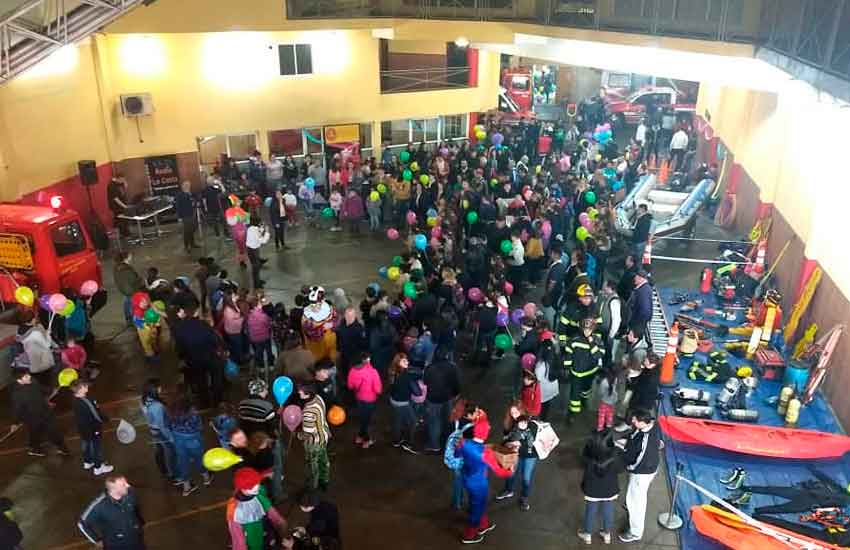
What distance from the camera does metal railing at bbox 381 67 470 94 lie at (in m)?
21.5

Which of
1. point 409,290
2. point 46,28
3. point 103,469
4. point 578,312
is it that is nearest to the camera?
point 103,469

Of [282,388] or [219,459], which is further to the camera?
[282,388]

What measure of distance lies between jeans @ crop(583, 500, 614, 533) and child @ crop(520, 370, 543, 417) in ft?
4.68

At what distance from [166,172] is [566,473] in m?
14.3

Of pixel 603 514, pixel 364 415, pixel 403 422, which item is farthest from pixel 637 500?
pixel 364 415

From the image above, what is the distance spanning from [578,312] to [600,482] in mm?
3355

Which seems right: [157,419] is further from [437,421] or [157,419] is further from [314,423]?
[437,421]

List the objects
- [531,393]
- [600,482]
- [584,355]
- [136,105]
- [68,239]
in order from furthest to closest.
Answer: [136,105] → [68,239] → [584,355] → [531,393] → [600,482]

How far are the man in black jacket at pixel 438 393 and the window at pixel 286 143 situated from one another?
44.3 ft

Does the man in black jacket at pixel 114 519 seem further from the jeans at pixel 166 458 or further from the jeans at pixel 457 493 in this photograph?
the jeans at pixel 457 493

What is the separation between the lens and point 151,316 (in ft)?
34.3

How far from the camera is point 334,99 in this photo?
20.2 meters

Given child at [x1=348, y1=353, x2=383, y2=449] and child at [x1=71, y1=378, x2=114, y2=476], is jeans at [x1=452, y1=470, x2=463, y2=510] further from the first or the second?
child at [x1=71, y1=378, x2=114, y2=476]

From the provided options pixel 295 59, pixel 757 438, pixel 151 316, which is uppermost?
pixel 295 59
